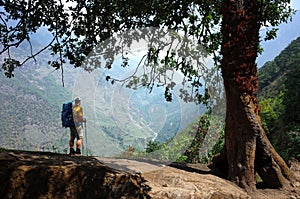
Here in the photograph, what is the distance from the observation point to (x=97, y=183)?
187 inches

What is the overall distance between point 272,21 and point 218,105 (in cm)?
311

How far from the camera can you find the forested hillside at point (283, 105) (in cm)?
2599

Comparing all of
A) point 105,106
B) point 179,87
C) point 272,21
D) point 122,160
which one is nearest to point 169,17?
point 179,87

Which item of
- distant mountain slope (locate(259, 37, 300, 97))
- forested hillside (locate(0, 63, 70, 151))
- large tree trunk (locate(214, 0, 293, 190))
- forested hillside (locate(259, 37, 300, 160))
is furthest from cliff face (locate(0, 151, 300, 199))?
distant mountain slope (locate(259, 37, 300, 97))

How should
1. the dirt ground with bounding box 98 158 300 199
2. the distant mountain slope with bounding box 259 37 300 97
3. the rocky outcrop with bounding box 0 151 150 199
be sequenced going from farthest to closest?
the distant mountain slope with bounding box 259 37 300 97
the dirt ground with bounding box 98 158 300 199
the rocky outcrop with bounding box 0 151 150 199

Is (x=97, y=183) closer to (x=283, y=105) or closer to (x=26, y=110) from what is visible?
(x=283, y=105)

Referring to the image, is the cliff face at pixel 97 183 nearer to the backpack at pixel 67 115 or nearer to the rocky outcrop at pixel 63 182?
the rocky outcrop at pixel 63 182

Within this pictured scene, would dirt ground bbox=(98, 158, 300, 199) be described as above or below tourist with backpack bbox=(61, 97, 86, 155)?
below

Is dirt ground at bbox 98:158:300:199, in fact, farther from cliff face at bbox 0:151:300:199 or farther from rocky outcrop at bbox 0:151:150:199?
rocky outcrop at bbox 0:151:150:199

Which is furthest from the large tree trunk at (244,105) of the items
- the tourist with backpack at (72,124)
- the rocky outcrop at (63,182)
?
the tourist with backpack at (72,124)

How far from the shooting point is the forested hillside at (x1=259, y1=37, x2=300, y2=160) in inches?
1023

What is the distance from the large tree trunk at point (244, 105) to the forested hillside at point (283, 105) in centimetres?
1601

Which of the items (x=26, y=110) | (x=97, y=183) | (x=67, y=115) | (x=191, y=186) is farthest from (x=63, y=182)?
(x=26, y=110)

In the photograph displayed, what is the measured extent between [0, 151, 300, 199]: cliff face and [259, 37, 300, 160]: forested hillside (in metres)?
17.2
